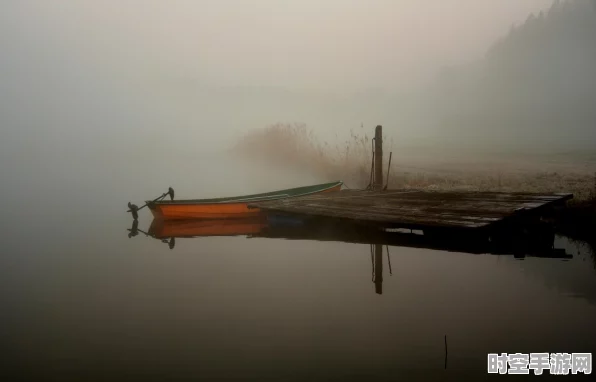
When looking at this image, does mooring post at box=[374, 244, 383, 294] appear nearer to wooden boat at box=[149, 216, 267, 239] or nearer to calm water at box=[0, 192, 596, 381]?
calm water at box=[0, 192, 596, 381]

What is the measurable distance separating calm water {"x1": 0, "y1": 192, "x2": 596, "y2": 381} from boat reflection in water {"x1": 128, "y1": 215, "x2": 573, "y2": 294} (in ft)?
1.15

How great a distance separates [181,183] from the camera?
29547 mm

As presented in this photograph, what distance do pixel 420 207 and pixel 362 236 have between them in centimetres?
161

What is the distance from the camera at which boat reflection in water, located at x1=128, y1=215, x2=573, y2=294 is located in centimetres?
912

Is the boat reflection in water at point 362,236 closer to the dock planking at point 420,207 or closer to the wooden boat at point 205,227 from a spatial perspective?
the wooden boat at point 205,227

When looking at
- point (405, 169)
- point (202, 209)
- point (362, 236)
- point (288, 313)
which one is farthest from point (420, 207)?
point (405, 169)

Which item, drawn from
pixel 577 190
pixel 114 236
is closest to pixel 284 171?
pixel 114 236

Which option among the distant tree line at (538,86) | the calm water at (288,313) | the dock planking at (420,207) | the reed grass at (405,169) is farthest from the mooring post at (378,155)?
the distant tree line at (538,86)

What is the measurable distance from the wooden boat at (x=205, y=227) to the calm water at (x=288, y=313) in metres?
2.39

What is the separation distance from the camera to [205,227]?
547 inches

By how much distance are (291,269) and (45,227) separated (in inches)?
406

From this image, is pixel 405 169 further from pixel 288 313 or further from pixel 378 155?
pixel 288 313

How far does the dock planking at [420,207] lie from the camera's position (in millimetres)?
8748

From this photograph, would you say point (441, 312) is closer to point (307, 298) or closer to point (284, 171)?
point (307, 298)
